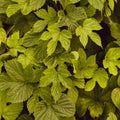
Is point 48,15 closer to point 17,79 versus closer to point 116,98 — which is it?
point 17,79

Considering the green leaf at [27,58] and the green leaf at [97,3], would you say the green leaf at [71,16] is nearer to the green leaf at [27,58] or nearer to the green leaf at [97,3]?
the green leaf at [97,3]

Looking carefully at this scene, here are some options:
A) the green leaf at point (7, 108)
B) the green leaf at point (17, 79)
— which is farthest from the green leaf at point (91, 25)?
the green leaf at point (7, 108)

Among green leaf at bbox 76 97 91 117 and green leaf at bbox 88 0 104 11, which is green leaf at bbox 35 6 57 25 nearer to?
green leaf at bbox 88 0 104 11

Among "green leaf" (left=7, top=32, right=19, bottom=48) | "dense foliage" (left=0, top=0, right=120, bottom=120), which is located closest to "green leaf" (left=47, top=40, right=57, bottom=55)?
"dense foliage" (left=0, top=0, right=120, bottom=120)

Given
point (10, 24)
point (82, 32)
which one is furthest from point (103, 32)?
point (10, 24)

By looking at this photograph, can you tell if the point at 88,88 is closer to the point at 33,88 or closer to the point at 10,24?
the point at 33,88

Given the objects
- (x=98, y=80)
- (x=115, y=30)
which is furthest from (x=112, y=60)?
(x=115, y=30)
